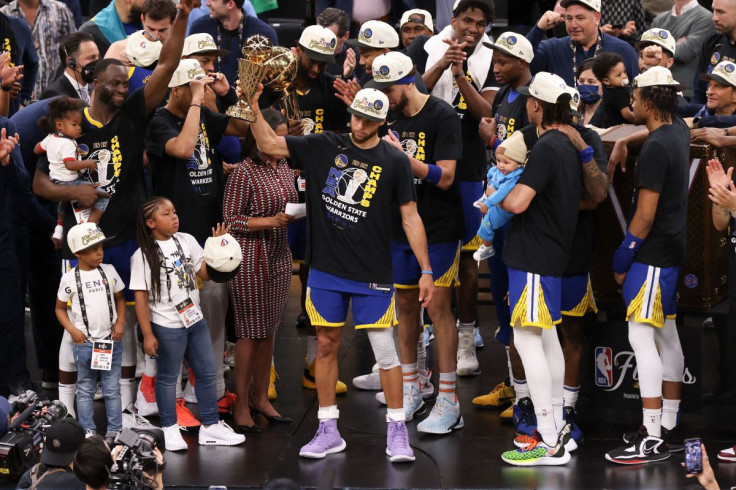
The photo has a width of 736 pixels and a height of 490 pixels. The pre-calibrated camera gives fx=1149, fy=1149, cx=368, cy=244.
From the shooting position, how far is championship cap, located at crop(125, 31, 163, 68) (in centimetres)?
718

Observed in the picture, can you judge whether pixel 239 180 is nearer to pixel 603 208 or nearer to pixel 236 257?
pixel 236 257

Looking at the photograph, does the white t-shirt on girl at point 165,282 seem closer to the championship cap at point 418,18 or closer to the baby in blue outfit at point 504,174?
the baby in blue outfit at point 504,174

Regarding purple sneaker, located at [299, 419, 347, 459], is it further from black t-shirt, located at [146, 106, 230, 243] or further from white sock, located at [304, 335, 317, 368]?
black t-shirt, located at [146, 106, 230, 243]

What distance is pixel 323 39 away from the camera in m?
7.41

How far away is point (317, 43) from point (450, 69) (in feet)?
3.34

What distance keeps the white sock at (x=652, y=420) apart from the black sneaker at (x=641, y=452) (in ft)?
0.10

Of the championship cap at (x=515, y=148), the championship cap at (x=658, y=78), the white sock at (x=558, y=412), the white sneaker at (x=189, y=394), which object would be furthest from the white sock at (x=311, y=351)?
the championship cap at (x=658, y=78)

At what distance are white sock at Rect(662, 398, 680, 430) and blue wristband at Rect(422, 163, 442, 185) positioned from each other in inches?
74.6

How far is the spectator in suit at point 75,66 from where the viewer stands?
7.73 m

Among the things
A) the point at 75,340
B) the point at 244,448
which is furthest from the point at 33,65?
the point at 244,448

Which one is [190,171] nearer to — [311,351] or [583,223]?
[311,351]

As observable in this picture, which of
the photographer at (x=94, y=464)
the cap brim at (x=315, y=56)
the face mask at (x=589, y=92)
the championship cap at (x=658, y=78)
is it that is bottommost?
the photographer at (x=94, y=464)

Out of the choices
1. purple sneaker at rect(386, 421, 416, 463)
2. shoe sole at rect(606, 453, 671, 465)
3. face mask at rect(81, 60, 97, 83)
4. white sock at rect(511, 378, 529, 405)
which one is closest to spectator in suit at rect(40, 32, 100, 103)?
face mask at rect(81, 60, 97, 83)

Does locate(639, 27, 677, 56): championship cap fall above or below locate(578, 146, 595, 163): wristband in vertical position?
above
